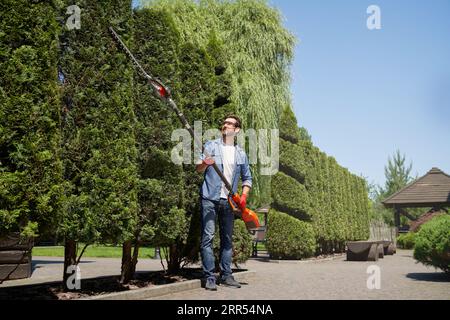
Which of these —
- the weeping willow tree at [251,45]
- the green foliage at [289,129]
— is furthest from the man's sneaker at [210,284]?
the weeping willow tree at [251,45]

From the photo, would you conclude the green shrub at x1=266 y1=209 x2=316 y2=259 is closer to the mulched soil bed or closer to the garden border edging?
the mulched soil bed

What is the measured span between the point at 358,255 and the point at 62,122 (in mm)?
11502

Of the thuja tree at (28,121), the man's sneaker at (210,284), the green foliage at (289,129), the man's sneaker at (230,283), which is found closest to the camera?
the thuja tree at (28,121)

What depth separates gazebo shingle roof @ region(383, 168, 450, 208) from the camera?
29.5m

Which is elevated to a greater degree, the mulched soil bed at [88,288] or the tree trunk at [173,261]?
the tree trunk at [173,261]

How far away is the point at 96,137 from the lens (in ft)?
18.1

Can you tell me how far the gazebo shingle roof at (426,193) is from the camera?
2955cm

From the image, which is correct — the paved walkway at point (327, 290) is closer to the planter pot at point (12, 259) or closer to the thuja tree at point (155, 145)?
the thuja tree at point (155, 145)

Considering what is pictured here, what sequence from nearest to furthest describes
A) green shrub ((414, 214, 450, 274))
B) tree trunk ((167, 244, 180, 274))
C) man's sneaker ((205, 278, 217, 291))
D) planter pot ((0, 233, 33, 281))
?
man's sneaker ((205, 278, 217, 291)), tree trunk ((167, 244, 180, 274)), green shrub ((414, 214, 450, 274)), planter pot ((0, 233, 33, 281))

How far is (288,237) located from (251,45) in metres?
9.64

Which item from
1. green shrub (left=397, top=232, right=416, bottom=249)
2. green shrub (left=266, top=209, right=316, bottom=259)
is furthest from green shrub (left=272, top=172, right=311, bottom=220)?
green shrub (left=397, top=232, right=416, bottom=249)

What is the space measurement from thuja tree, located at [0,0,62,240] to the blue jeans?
7.19ft

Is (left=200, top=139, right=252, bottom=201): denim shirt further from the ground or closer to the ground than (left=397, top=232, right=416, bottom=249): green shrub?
further from the ground

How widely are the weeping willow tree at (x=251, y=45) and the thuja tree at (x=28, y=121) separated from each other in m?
13.8
